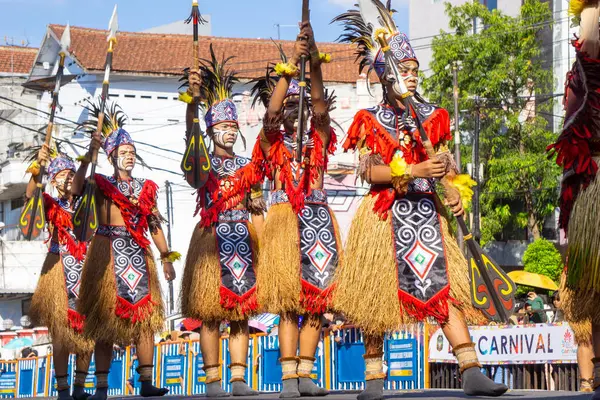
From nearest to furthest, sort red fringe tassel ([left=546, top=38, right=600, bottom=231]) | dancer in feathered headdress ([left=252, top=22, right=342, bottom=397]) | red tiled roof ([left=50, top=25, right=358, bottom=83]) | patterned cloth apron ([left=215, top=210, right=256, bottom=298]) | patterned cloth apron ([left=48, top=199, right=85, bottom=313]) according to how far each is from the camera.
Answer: red fringe tassel ([left=546, top=38, right=600, bottom=231]) < dancer in feathered headdress ([left=252, top=22, right=342, bottom=397]) < patterned cloth apron ([left=215, top=210, right=256, bottom=298]) < patterned cloth apron ([left=48, top=199, right=85, bottom=313]) < red tiled roof ([left=50, top=25, right=358, bottom=83])

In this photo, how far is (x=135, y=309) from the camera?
33.6 feet

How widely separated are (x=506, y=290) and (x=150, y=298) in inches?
166

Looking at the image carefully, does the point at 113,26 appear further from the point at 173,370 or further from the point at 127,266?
the point at 173,370

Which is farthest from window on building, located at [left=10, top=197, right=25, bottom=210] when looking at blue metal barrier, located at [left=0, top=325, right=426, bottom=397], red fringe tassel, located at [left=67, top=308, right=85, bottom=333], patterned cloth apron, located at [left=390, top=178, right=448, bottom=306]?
patterned cloth apron, located at [left=390, top=178, right=448, bottom=306]

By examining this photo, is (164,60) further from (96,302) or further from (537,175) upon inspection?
(96,302)

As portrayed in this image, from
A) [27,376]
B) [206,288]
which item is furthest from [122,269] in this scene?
[27,376]

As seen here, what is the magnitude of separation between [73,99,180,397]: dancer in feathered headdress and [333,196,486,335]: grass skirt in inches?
134

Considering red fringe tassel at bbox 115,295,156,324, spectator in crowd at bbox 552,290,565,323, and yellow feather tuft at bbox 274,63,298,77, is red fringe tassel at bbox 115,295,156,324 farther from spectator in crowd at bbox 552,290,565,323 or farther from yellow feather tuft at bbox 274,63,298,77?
spectator in crowd at bbox 552,290,565,323

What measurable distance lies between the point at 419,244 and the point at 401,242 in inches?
4.5

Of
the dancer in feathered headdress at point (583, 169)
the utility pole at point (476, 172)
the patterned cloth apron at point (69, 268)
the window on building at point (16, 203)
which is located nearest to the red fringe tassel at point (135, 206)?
the patterned cloth apron at point (69, 268)

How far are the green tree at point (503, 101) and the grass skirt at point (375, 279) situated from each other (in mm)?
25654

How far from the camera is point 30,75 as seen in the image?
1831 inches

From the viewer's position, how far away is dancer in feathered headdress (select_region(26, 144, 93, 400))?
11.0m

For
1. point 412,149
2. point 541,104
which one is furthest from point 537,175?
point 412,149
